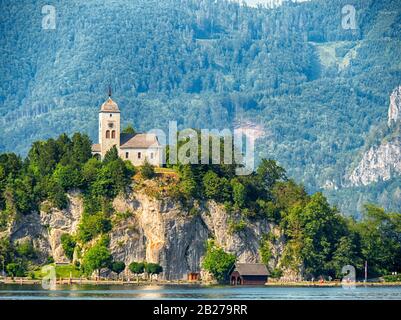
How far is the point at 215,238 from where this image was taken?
126m

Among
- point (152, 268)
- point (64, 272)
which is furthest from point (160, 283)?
point (64, 272)

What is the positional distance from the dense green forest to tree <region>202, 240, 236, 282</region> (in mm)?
145

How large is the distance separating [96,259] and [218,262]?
33.5 feet

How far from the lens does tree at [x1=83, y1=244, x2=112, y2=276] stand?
390 feet

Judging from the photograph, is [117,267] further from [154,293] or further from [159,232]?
[154,293]

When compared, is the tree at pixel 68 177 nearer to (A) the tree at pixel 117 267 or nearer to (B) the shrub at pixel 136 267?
(A) the tree at pixel 117 267

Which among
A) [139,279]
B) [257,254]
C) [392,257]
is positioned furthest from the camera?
[392,257]

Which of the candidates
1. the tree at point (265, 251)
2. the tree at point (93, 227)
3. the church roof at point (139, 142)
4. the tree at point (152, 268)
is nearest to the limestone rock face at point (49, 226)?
the tree at point (93, 227)

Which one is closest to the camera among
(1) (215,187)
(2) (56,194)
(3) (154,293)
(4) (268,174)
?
(3) (154,293)

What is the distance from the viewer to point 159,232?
124000 millimetres

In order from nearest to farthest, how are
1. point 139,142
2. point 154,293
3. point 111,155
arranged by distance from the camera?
point 154,293 < point 111,155 < point 139,142

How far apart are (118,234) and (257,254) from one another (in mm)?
12345

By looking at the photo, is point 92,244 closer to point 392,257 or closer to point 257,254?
point 257,254
